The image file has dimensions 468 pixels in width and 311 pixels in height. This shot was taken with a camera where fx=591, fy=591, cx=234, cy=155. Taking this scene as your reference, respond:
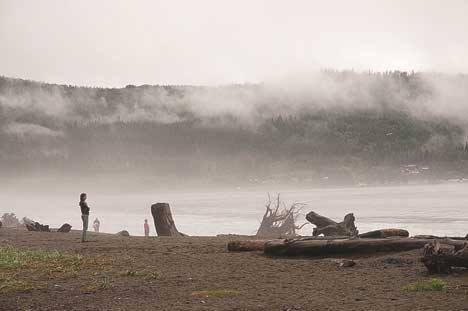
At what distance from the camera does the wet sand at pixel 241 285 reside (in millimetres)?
11547

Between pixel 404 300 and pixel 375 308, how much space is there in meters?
0.99

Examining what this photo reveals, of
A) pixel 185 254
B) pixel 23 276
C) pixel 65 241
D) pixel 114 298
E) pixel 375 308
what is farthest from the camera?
pixel 65 241

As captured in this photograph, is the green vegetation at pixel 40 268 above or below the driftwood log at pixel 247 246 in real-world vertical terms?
below

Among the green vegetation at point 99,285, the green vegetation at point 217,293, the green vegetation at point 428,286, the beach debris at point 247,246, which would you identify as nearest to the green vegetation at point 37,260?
the green vegetation at point 99,285

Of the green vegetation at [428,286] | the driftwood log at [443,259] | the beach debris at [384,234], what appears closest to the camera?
the green vegetation at [428,286]

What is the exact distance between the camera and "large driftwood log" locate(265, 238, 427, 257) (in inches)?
714

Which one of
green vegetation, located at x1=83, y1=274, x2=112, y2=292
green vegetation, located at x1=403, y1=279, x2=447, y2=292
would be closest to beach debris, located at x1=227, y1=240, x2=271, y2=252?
green vegetation, located at x1=83, y1=274, x2=112, y2=292

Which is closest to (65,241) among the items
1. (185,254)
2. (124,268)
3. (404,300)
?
(185,254)

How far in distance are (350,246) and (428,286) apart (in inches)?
234

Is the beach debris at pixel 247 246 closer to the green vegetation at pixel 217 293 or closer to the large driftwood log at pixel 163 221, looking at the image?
the green vegetation at pixel 217 293

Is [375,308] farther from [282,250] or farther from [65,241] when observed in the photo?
[65,241]

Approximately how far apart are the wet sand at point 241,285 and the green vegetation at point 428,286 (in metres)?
0.16

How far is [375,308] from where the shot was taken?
10.7m

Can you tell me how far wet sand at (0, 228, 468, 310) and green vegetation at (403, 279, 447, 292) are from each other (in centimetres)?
16
